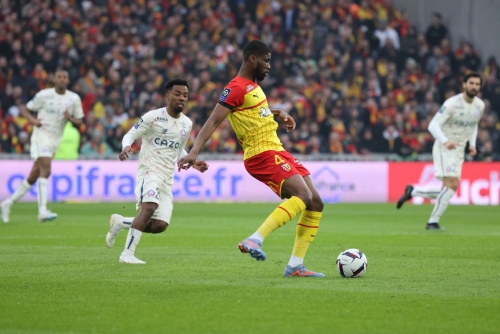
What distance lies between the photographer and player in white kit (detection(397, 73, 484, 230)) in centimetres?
1405

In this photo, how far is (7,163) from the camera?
20938mm

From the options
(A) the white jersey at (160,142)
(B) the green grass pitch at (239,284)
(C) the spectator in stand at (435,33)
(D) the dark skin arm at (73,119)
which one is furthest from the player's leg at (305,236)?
(C) the spectator in stand at (435,33)

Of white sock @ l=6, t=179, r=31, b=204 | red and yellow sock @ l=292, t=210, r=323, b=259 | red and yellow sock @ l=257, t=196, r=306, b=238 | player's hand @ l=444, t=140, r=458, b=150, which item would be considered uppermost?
player's hand @ l=444, t=140, r=458, b=150

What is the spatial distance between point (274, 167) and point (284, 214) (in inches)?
20.6

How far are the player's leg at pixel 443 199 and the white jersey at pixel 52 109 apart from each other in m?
6.17

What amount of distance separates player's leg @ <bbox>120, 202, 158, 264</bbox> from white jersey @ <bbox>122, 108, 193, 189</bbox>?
0.39 metres

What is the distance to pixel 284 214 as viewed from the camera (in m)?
7.82

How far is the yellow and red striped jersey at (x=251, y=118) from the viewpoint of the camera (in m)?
8.09

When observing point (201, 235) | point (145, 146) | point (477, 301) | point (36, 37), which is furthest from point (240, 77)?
point (36, 37)

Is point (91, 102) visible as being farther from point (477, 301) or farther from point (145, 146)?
point (477, 301)

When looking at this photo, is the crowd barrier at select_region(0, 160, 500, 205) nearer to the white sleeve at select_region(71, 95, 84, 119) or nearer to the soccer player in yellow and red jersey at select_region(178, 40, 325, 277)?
the white sleeve at select_region(71, 95, 84, 119)

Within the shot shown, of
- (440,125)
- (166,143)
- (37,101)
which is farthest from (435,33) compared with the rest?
(166,143)

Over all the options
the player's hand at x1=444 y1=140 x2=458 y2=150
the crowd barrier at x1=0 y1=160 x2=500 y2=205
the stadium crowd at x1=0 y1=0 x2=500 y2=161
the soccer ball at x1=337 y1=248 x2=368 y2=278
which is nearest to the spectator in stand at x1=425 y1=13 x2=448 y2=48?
the stadium crowd at x1=0 y1=0 x2=500 y2=161

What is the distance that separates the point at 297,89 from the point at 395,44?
4.16 meters
